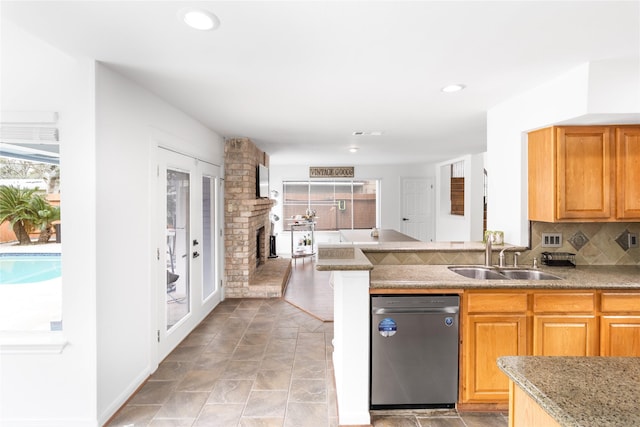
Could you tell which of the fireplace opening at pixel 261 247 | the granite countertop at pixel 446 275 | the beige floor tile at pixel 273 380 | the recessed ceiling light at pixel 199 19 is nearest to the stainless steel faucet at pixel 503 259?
the granite countertop at pixel 446 275

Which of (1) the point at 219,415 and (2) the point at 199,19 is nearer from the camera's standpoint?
(2) the point at 199,19

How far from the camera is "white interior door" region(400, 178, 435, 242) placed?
873 centimetres

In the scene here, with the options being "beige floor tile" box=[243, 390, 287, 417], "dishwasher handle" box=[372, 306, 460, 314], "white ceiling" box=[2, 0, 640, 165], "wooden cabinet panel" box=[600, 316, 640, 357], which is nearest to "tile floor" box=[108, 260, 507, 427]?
"beige floor tile" box=[243, 390, 287, 417]

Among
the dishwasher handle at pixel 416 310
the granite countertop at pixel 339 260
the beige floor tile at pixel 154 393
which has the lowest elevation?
the beige floor tile at pixel 154 393

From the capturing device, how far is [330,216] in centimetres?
888

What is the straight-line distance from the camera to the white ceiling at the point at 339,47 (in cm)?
156

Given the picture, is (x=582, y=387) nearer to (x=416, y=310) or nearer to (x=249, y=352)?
(x=416, y=310)

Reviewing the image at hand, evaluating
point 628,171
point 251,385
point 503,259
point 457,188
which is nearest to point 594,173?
point 628,171

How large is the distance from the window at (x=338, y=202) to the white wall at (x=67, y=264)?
6.62m

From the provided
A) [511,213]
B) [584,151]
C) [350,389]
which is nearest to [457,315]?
[350,389]

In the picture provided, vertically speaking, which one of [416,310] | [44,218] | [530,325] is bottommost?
[530,325]

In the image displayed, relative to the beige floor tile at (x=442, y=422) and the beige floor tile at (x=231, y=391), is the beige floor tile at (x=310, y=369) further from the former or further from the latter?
the beige floor tile at (x=442, y=422)

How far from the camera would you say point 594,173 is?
259cm

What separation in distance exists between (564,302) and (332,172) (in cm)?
663
